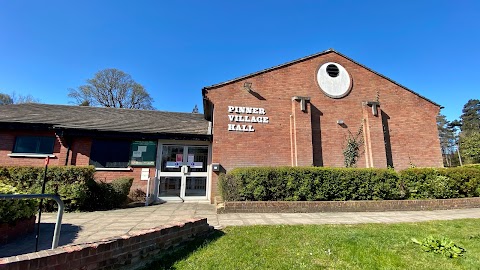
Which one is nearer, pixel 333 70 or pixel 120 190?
pixel 120 190

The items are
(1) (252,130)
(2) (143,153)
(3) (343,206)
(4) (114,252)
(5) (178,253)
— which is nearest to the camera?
(4) (114,252)

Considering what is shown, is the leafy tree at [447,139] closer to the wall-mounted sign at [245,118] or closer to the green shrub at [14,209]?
the wall-mounted sign at [245,118]

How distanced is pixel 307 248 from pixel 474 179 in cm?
1031

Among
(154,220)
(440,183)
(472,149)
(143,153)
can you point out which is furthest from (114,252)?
(472,149)

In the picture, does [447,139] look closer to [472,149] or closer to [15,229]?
[472,149]

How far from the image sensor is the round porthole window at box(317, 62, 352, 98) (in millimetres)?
13211

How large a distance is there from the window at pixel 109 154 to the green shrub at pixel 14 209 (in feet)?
18.7

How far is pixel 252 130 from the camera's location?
38.5 feet

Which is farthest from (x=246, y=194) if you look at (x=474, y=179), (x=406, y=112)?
(x=406, y=112)

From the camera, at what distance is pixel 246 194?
8.20 meters

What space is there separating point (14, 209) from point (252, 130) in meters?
8.90

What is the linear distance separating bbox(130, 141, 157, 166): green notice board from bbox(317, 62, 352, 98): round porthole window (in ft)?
31.8

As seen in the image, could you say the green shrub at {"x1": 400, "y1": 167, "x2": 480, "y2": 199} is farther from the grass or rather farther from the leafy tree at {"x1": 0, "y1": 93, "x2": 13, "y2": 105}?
the leafy tree at {"x1": 0, "y1": 93, "x2": 13, "y2": 105}

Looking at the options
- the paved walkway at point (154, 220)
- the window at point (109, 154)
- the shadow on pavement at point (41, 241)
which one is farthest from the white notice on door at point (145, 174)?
the shadow on pavement at point (41, 241)
